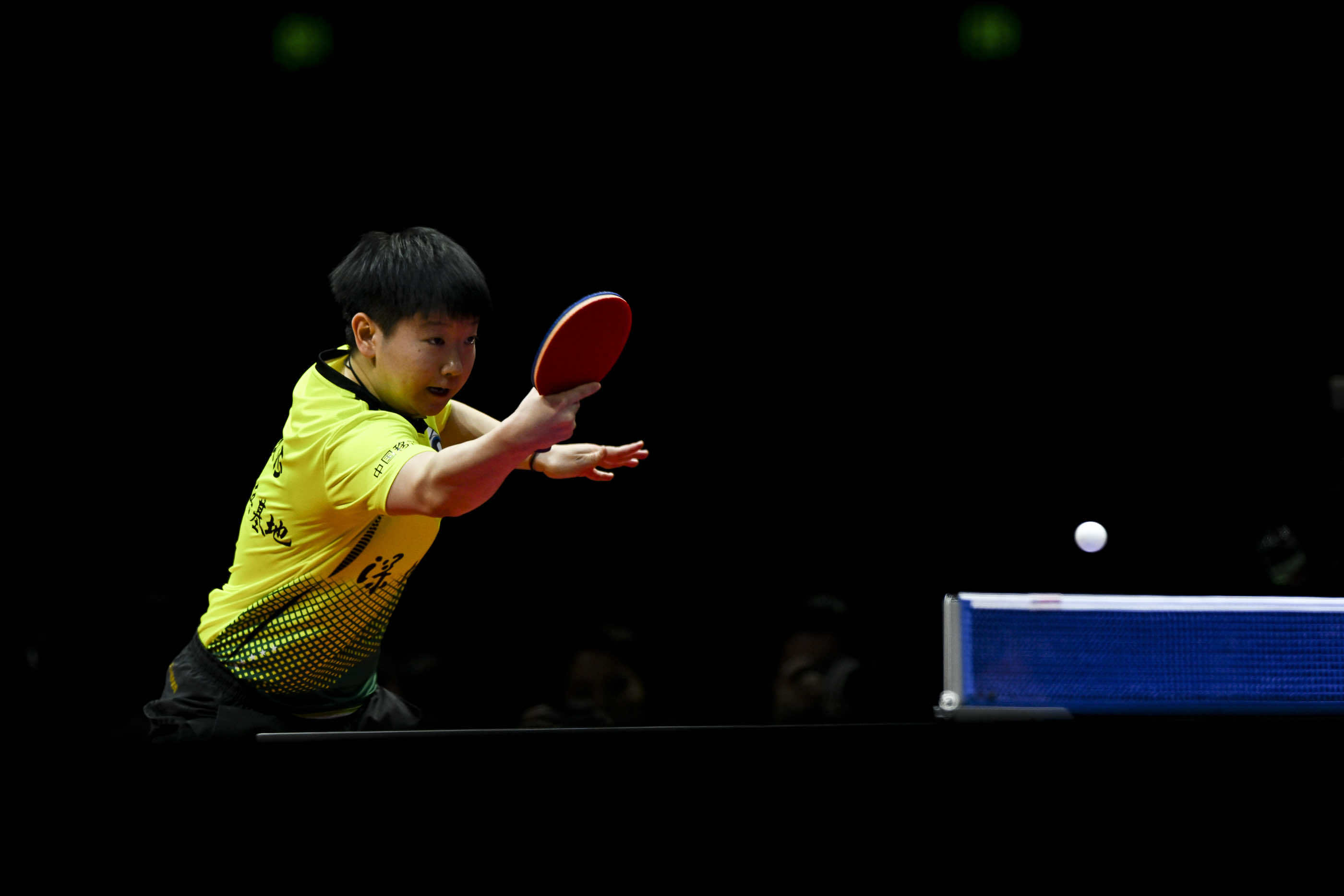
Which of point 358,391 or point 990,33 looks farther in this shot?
point 990,33

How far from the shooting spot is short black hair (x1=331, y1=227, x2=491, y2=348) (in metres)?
2.63

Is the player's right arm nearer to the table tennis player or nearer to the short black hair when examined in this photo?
the table tennis player

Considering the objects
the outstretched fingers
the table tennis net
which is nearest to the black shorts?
the outstretched fingers

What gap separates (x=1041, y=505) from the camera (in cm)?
555

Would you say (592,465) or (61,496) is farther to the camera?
(61,496)

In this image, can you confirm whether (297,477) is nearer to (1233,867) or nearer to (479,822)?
(479,822)

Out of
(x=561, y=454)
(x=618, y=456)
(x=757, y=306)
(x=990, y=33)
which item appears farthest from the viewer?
(x=757, y=306)

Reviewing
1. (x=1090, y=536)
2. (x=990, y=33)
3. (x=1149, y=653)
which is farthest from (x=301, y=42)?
(x=1149, y=653)

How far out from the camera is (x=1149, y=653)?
2535mm

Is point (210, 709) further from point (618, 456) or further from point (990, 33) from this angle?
point (990, 33)

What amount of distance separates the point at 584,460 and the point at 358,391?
1.58 ft

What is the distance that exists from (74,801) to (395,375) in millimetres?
1086

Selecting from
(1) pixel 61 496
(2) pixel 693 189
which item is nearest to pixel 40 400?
(1) pixel 61 496

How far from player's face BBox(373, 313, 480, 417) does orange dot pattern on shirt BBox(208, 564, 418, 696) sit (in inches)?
15.2
